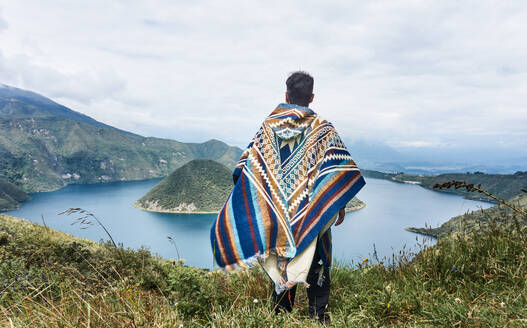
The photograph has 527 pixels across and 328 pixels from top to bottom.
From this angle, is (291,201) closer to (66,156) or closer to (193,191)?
(193,191)

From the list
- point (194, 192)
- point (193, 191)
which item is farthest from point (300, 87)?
point (193, 191)

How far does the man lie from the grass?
0.93ft

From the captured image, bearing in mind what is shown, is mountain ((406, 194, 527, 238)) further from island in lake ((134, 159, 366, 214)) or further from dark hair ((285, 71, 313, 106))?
island in lake ((134, 159, 366, 214))

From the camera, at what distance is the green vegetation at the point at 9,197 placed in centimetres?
8619

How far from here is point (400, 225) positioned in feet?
238

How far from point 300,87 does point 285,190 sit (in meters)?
0.87

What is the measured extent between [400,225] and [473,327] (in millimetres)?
80018

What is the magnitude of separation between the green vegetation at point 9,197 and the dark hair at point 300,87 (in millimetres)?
112782

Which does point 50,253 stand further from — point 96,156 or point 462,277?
point 96,156

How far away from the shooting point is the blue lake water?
59.1 m

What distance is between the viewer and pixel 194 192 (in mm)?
90125

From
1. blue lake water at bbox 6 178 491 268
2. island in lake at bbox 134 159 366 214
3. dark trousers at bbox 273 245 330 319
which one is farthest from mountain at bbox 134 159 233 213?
dark trousers at bbox 273 245 330 319

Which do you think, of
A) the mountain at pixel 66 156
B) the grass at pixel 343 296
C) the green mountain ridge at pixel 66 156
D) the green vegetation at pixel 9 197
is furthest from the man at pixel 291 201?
the green mountain ridge at pixel 66 156

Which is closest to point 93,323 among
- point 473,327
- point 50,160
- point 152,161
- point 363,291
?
point 363,291
